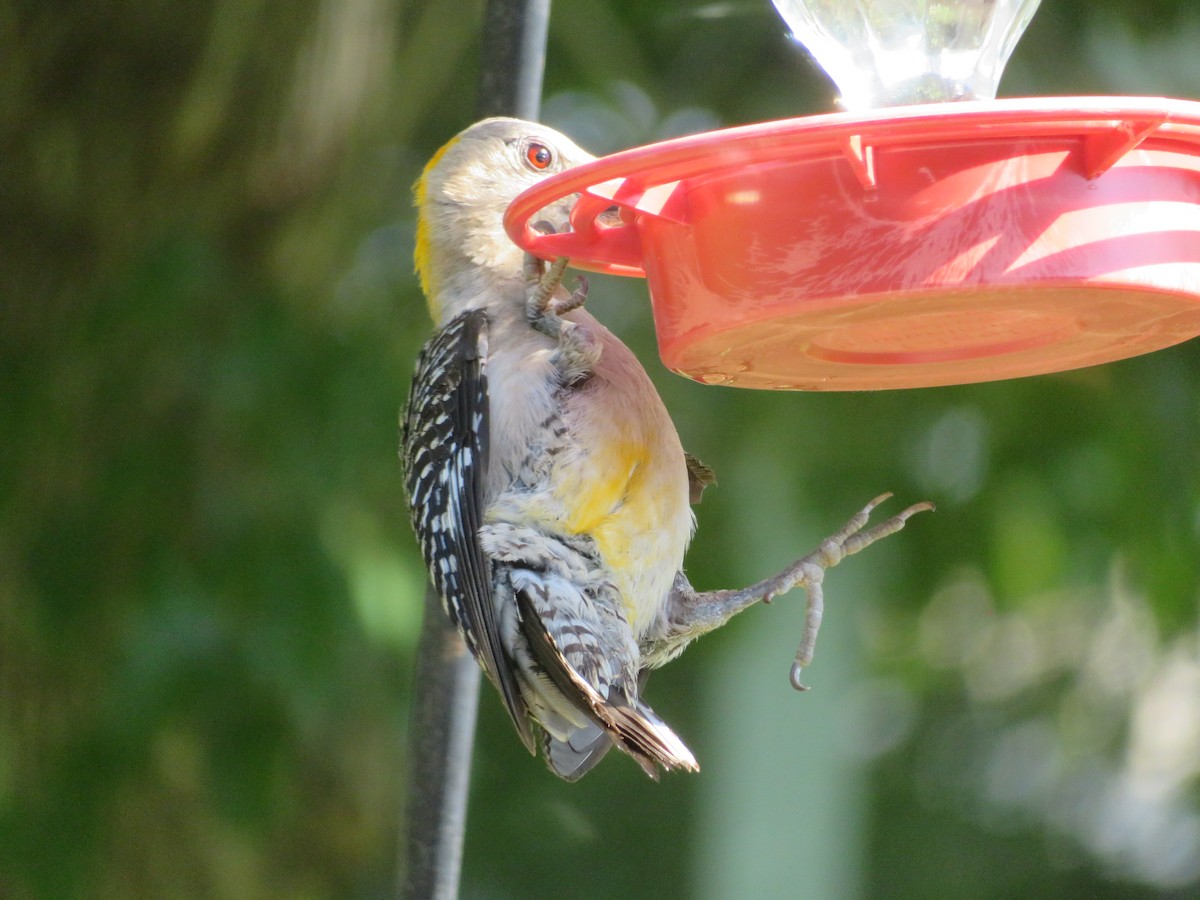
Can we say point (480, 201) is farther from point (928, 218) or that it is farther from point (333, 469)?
point (928, 218)

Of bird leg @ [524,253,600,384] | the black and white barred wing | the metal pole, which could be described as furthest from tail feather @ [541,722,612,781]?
bird leg @ [524,253,600,384]

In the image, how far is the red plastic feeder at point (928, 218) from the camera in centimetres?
179

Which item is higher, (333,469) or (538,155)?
(538,155)

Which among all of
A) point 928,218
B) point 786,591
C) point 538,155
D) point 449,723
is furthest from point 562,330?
point 928,218

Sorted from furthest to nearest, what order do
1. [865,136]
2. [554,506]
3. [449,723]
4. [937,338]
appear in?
[554,506] → [449,723] → [937,338] → [865,136]

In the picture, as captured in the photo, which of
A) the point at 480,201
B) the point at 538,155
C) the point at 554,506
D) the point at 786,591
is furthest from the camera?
the point at 480,201

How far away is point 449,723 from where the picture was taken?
2.77m

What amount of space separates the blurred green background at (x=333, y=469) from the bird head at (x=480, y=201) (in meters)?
1.02

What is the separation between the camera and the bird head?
358 cm

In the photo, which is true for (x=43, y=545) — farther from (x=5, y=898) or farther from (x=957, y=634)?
(x=957, y=634)

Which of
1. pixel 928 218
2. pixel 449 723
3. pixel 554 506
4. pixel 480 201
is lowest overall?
pixel 449 723

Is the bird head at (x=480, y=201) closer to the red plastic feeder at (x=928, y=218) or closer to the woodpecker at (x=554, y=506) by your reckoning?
the woodpecker at (x=554, y=506)

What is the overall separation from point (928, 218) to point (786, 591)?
5.60 feet

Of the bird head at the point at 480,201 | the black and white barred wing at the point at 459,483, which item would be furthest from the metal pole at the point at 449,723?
the bird head at the point at 480,201
